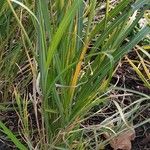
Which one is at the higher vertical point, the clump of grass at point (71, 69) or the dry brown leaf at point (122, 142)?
the clump of grass at point (71, 69)

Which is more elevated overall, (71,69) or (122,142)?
(71,69)

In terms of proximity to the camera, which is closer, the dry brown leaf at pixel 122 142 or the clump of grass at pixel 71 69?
the clump of grass at pixel 71 69

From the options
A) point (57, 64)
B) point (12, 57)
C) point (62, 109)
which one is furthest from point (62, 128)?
point (12, 57)

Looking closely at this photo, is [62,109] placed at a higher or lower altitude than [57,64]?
lower

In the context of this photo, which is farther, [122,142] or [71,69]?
[122,142]

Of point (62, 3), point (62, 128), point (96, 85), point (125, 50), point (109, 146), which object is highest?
point (62, 3)

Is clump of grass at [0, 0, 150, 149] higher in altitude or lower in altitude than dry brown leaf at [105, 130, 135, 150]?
higher

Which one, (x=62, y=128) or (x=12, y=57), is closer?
(x=62, y=128)

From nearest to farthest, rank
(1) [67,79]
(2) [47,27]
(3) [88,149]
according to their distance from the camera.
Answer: (2) [47,27] < (1) [67,79] < (3) [88,149]

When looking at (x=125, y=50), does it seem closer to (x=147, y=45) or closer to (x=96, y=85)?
(x=96, y=85)

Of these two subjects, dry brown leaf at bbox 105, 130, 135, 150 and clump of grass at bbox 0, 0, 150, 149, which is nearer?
clump of grass at bbox 0, 0, 150, 149

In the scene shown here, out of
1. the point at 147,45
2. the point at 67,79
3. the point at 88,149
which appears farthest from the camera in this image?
the point at 147,45
